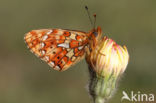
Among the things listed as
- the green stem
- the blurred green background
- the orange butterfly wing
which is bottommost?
the blurred green background

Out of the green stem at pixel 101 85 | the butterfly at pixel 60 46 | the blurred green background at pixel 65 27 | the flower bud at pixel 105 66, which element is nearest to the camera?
the flower bud at pixel 105 66

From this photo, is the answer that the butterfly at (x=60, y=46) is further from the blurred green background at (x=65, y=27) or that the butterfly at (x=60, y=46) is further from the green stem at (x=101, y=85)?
the blurred green background at (x=65, y=27)

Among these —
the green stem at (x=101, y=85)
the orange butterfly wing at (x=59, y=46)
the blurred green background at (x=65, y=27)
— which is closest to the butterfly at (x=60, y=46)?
the orange butterfly wing at (x=59, y=46)

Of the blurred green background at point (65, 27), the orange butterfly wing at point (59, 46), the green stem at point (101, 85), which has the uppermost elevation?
the orange butterfly wing at point (59, 46)

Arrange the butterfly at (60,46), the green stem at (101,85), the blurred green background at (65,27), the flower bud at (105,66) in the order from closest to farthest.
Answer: the flower bud at (105,66) < the green stem at (101,85) < the butterfly at (60,46) < the blurred green background at (65,27)

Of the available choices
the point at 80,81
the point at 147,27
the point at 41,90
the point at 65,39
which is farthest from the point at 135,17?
the point at 65,39

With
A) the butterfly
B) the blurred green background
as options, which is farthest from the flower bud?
the blurred green background

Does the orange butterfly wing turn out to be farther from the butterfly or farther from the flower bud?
the flower bud
